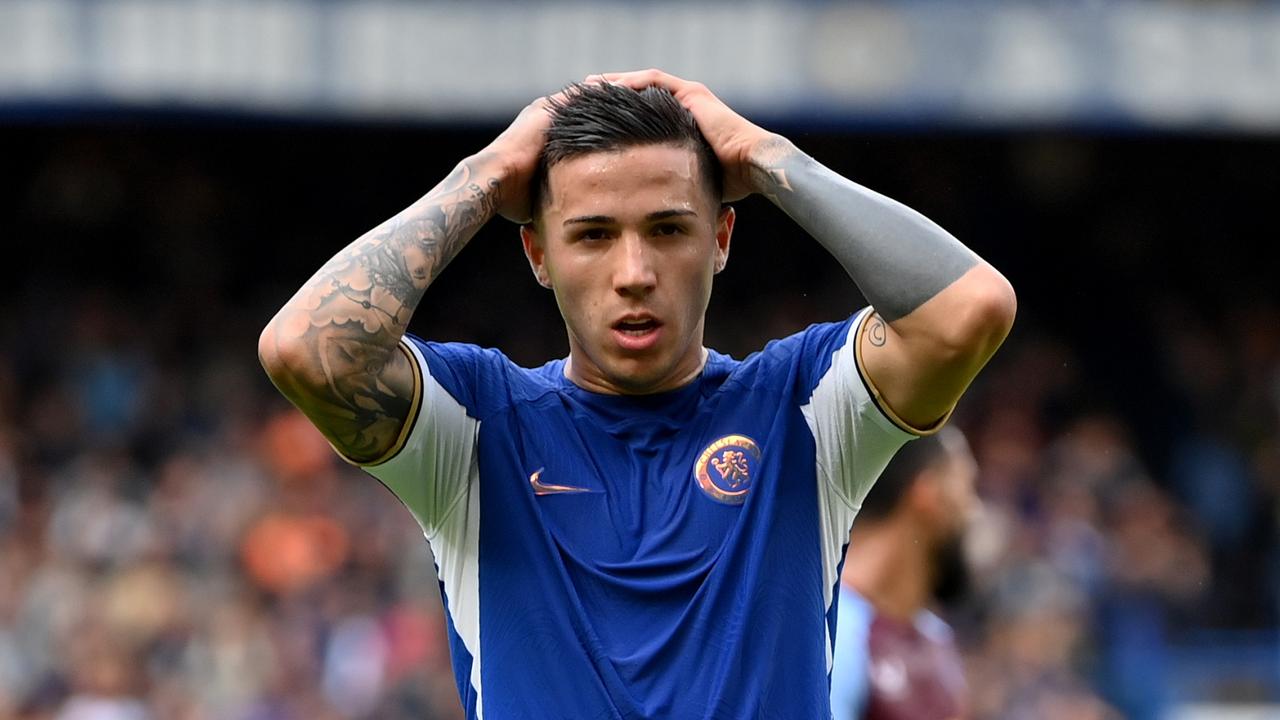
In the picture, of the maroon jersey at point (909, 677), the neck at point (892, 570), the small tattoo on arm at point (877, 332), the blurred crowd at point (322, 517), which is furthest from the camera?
the blurred crowd at point (322, 517)

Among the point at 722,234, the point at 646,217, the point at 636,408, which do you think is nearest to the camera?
the point at 646,217

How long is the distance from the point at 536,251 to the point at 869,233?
652mm

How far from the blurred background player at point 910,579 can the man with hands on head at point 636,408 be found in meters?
2.10

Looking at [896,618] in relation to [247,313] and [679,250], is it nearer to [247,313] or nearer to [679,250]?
[679,250]

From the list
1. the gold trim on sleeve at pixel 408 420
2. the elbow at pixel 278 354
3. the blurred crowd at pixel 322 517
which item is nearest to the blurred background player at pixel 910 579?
the gold trim on sleeve at pixel 408 420

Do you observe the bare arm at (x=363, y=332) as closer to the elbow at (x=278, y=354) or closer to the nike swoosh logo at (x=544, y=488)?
the elbow at (x=278, y=354)

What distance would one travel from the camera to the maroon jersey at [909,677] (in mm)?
5441

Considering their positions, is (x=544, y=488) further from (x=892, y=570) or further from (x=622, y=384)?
(x=892, y=570)

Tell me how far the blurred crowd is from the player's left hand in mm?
5523

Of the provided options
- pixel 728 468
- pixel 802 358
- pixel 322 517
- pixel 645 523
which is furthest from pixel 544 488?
pixel 322 517

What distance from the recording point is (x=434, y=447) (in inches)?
134

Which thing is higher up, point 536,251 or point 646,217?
point 646,217

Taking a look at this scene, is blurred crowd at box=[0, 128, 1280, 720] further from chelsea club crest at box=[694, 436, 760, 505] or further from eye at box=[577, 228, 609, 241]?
eye at box=[577, 228, 609, 241]

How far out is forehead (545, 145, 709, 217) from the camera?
3410mm
